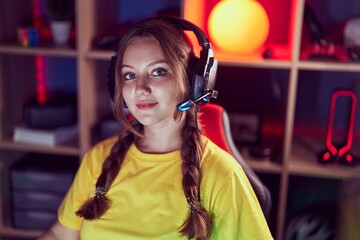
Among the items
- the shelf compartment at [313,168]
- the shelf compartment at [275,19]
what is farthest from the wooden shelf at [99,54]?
the shelf compartment at [313,168]

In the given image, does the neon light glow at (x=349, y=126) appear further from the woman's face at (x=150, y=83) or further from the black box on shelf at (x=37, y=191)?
the black box on shelf at (x=37, y=191)

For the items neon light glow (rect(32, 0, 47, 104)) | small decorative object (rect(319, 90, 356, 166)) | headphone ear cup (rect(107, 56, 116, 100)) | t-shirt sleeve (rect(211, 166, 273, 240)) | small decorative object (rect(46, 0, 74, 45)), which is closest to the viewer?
t-shirt sleeve (rect(211, 166, 273, 240))

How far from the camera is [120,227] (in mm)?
1275

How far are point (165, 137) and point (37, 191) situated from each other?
0.99 metres

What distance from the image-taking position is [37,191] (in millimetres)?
2119

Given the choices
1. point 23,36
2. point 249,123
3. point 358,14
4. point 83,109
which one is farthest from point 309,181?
point 23,36

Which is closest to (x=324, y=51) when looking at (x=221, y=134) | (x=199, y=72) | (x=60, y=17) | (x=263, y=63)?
(x=263, y=63)

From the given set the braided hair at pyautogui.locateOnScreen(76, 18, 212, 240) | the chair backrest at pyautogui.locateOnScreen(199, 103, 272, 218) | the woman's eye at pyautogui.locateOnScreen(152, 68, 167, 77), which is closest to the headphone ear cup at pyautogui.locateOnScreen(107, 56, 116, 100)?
the braided hair at pyautogui.locateOnScreen(76, 18, 212, 240)

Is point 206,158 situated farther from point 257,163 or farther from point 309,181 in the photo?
point 309,181

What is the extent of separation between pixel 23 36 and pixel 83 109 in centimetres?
38

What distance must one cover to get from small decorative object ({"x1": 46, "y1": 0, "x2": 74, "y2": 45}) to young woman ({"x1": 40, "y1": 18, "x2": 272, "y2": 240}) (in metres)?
0.86

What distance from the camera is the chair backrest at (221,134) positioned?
140 cm

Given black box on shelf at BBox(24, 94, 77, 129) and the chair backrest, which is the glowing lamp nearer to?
the chair backrest

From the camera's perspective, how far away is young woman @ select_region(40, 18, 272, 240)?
3.98 ft
